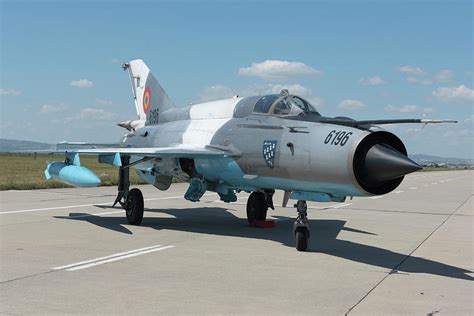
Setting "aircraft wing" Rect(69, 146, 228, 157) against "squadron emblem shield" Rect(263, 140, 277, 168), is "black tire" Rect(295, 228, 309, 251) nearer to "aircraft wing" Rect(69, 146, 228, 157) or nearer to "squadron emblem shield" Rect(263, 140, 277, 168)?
"squadron emblem shield" Rect(263, 140, 277, 168)

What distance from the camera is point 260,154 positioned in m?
9.55

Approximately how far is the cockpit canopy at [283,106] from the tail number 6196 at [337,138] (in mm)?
1406

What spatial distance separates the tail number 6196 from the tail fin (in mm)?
7889

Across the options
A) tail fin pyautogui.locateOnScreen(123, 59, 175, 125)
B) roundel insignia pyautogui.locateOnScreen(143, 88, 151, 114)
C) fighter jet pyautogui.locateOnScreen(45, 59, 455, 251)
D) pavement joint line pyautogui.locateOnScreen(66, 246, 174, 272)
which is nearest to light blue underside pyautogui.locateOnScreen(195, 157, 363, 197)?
fighter jet pyautogui.locateOnScreen(45, 59, 455, 251)

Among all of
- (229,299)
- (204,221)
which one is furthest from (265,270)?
(204,221)

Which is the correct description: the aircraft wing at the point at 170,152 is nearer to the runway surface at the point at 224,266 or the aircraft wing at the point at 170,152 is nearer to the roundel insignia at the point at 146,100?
the runway surface at the point at 224,266

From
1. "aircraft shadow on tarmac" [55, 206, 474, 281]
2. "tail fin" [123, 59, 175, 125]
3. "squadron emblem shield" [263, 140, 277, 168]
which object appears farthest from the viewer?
"tail fin" [123, 59, 175, 125]

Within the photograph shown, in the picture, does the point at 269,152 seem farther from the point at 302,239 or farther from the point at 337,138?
the point at 337,138

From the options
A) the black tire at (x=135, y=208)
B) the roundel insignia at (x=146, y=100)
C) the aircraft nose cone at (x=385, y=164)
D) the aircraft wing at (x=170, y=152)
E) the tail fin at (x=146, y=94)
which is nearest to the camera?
the aircraft nose cone at (x=385, y=164)

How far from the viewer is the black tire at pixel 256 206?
1272 centimetres

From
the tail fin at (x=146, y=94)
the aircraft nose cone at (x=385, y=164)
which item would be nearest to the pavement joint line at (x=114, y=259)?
the aircraft nose cone at (x=385, y=164)

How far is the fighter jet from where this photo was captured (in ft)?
24.8

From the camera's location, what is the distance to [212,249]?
904 cm

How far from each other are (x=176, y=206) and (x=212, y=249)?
8.10 m
